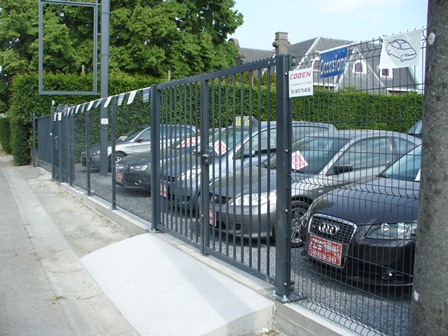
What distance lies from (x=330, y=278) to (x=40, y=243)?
17.8 ft

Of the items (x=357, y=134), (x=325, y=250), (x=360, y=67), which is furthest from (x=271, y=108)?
(x=325, y=250)

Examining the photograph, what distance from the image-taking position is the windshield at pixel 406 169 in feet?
11.3

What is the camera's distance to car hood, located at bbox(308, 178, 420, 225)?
3.36 metres

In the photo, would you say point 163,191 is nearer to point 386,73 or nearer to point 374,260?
point 374,260

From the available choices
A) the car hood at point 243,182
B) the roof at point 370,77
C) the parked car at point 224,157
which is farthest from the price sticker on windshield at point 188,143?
the roof at point 370,77

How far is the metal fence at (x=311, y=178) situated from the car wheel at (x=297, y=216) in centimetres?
1

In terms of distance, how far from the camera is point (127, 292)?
5172mm

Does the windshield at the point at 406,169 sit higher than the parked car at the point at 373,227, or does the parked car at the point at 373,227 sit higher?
the windshield at the point at 406,169

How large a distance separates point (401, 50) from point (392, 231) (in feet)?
4.83

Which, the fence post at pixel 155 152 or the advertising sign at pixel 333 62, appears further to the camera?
the fence post at pixel 155 152

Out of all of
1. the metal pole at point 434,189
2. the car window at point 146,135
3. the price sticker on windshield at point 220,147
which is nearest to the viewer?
the metal pole at point 434,189

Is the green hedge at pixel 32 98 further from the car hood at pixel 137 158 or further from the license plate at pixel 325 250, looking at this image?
the license plate at pixel 325 250

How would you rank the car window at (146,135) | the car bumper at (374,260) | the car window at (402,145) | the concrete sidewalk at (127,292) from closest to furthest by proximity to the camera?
the car window at (402,145), the car bumper at (374,260), the concrete sidewalk at (127,292), the car window at (146,135)

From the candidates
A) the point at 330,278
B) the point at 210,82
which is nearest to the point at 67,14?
the point at 210,82
